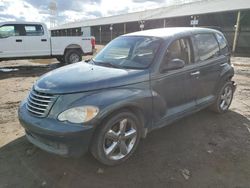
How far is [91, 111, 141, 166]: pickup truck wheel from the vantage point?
3402mm

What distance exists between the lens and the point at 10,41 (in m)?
11.8

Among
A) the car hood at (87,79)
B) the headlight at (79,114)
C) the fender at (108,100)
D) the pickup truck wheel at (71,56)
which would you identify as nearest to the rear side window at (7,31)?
the pickup truck wheel at (71,56)

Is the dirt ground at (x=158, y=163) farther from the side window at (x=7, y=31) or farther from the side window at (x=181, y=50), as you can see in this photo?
the side window at (x=7, y=31)

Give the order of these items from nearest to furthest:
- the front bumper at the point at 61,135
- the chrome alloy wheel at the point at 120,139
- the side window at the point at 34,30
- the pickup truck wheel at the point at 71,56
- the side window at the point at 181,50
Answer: the front bumper at the point at 61,135 < the chrome alloy wheel at the point at 120,139 < the side window at the point at 181,50 < the side window at the point at 34,30 < the pickup truck wheel at the point at 71,56

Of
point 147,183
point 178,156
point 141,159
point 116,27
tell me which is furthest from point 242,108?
point 116,27

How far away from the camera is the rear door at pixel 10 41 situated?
38.1ft

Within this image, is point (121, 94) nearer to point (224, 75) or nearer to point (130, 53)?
point (130, 53)

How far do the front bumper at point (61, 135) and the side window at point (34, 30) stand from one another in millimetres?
9848

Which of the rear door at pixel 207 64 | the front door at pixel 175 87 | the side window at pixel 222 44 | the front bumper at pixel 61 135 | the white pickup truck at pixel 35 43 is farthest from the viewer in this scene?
the white pickup truck at pixel 35 43

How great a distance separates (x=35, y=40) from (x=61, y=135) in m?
10.2

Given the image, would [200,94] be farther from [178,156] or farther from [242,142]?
[178,156]

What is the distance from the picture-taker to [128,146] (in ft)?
12.5

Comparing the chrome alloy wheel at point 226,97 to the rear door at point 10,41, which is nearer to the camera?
the chrome alloy wheel at point 226,97

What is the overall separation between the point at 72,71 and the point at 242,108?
4.28 meters
